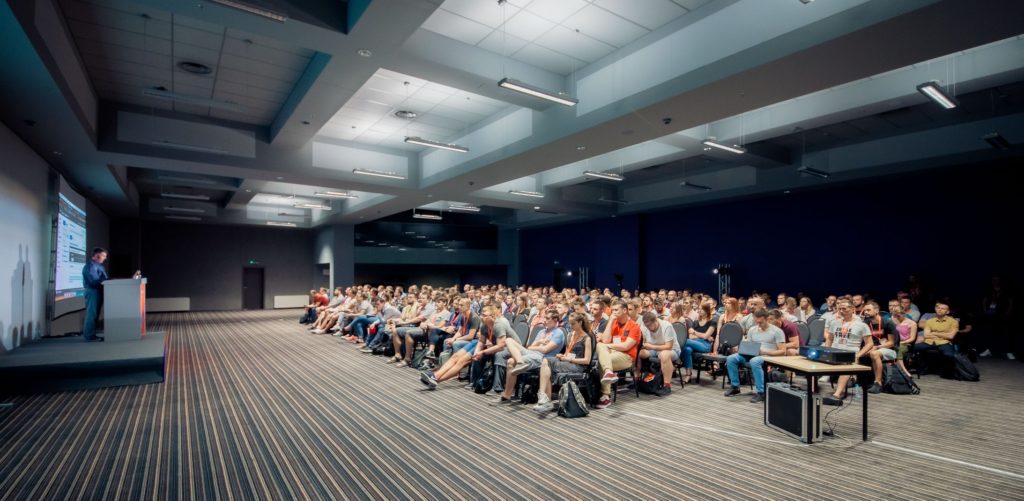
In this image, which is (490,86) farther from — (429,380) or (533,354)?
(429,380)

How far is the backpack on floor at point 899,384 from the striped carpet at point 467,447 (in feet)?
0.59

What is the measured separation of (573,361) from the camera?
5.53 metres

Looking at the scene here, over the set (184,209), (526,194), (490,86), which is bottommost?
(184,209)

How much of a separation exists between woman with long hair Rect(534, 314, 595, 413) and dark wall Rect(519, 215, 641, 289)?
38.8ft

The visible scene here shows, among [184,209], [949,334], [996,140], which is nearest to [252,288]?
[184,209]

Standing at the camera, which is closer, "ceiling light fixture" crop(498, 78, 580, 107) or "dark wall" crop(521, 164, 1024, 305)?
"ceiling light fixture" crop(498, 78, 580, 107)

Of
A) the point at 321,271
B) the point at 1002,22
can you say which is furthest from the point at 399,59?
the point at 321,271

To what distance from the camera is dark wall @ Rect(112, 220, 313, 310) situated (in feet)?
63.9

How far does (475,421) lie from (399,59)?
427 cm

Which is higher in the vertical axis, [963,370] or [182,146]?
[182,146]

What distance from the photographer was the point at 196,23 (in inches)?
226

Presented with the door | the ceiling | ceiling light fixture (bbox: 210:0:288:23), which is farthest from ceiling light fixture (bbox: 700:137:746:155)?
the door

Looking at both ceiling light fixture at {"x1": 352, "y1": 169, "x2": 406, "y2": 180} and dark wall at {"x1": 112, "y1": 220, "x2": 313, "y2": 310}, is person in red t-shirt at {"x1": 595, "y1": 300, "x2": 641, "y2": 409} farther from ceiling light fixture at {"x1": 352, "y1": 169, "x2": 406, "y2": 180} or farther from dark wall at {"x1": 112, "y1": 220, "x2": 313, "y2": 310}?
dark wall at {"x1": 112, "y1": 220, "x2": 313, "y2": 310}

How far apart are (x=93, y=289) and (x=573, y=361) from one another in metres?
7.77
